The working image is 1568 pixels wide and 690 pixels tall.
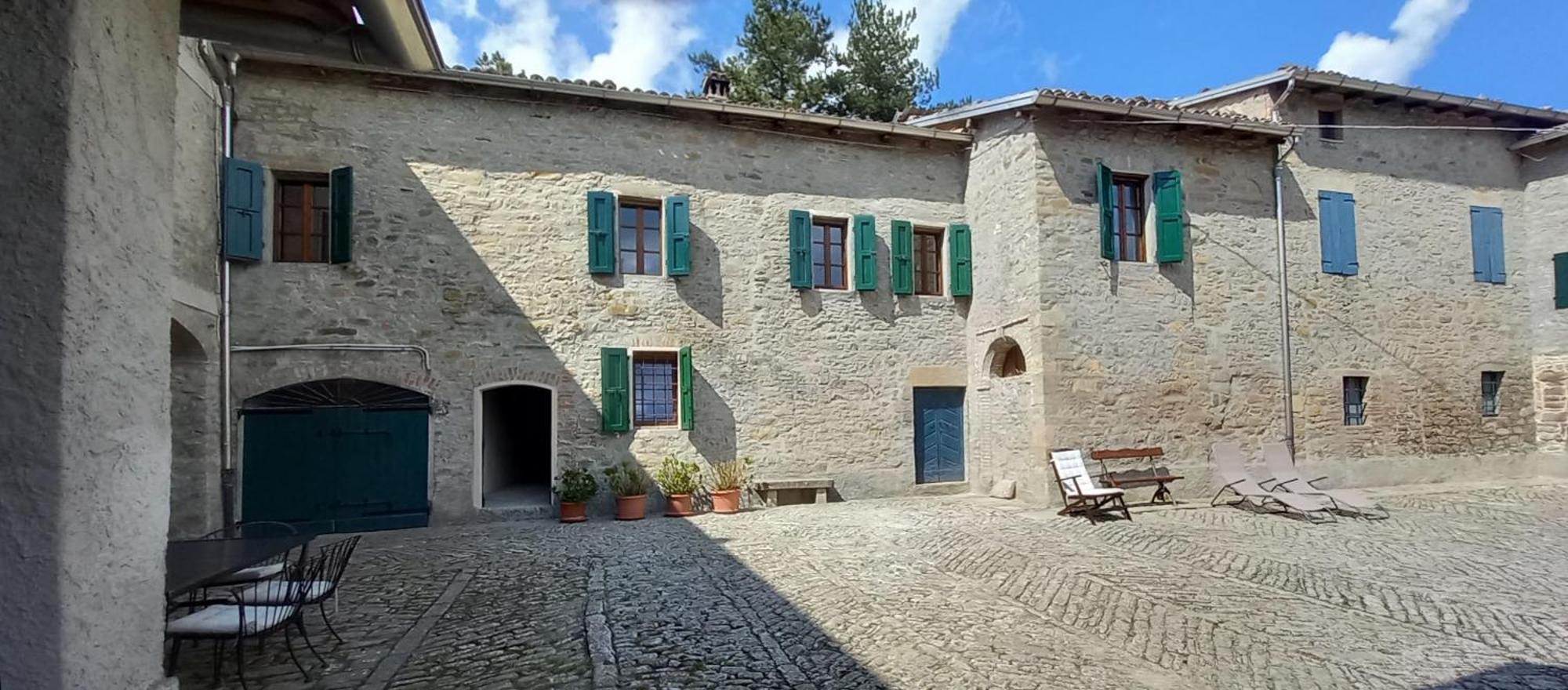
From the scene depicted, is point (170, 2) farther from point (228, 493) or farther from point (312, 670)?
point (228, 493)

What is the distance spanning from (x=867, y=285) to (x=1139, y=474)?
450cm

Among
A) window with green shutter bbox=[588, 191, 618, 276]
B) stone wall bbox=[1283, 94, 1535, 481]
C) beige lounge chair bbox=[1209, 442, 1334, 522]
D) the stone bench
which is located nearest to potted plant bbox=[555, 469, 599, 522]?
the stone bench

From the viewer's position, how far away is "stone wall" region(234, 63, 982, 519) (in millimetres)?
9281

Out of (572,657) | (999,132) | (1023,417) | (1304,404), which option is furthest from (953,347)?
(572,657)

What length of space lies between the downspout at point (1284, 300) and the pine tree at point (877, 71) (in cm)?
1024

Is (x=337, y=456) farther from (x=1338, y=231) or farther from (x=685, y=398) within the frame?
(x=1338, y=231)

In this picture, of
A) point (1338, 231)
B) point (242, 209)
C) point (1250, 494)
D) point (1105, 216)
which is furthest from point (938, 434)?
point (242, 209)

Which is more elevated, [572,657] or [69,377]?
[69,377]

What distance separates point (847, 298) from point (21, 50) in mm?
9411

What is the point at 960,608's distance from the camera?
5.29 meters

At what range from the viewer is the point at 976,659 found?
4.27 meters

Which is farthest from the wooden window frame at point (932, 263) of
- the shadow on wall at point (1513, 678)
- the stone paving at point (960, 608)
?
the shadow on wall at point (1513, 678)

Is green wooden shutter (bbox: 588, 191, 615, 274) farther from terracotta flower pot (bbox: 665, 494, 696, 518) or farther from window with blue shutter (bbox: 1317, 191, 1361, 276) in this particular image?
window with blue shutter (bbox: 1317, 191, 1361, 276)

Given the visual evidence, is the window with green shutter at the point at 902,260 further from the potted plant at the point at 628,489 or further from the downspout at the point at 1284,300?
the downspout at the point at 1284,300
